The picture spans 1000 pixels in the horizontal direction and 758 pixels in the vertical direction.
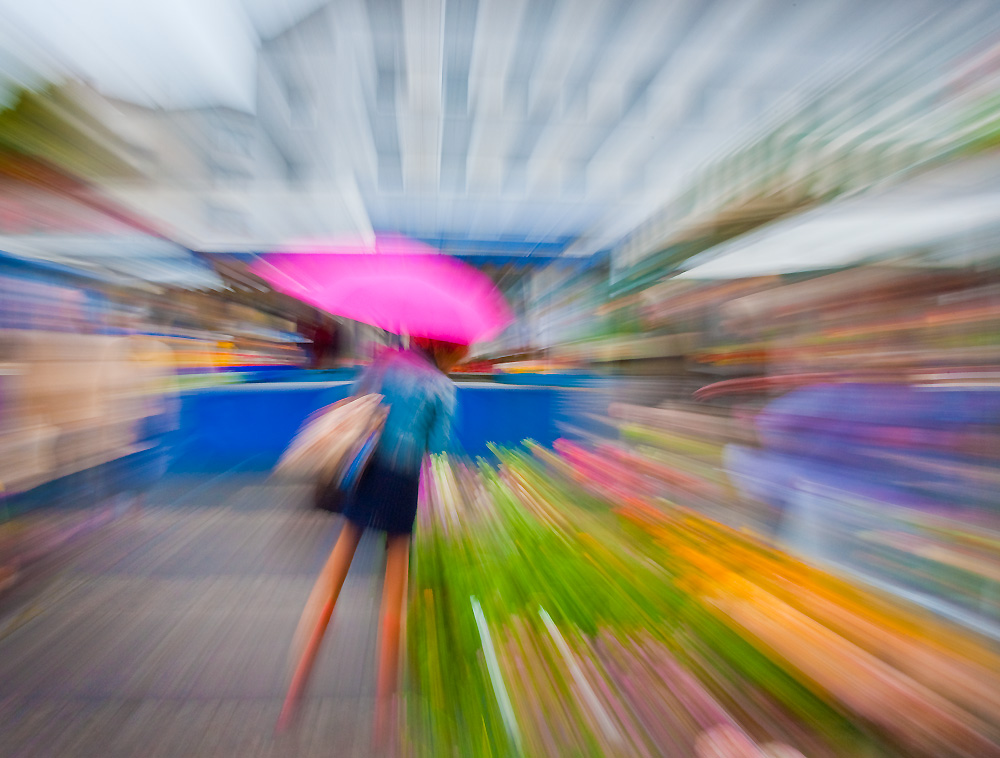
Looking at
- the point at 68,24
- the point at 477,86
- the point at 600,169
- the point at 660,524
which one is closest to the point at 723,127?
the point at 600,169

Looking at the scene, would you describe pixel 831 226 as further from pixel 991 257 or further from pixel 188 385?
pixel 188 385

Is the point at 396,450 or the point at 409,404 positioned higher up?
the point at 409,404

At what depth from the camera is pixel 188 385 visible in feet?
8.60

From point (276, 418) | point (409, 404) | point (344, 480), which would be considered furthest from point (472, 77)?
point (276, 418)

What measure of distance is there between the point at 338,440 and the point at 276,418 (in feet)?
7.39

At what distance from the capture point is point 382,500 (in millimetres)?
1050

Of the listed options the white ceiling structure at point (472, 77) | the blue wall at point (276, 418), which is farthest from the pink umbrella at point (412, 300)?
the blue wall at point (276, 418)

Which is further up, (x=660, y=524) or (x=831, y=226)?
(x=831, y=226)

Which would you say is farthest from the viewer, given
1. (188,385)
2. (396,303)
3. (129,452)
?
(188,385)

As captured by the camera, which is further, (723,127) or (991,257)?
(723,127)

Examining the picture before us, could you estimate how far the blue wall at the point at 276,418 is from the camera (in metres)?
2.80

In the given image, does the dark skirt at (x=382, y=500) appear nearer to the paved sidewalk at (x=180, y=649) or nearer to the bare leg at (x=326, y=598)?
the bare leg at (x=326, y=598)

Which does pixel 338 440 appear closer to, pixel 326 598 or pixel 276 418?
pixel 326 598

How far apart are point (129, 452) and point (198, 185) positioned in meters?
1.36
